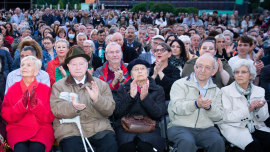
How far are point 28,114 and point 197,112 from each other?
2.24m

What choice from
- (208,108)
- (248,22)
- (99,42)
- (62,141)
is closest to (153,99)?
(208,108)

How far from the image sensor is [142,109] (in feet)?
11.6

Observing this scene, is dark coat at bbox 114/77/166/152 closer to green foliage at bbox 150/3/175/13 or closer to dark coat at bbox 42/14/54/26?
dark coat at bbox 42/14/54/26

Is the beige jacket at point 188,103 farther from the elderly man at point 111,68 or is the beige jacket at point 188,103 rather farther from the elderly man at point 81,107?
the elderly man at point 111,68

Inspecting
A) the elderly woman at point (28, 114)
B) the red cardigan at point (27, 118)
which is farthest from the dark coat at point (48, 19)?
the red cardigan at point (27, 118)

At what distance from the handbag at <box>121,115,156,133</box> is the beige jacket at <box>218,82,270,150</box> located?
3.46 ft

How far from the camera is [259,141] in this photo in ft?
A: 11.8

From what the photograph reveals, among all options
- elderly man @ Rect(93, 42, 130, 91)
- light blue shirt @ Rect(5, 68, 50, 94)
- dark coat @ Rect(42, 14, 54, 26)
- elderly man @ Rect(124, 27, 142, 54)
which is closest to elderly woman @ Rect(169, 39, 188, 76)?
elderly man @ Rect(93, 42, 130, 91)

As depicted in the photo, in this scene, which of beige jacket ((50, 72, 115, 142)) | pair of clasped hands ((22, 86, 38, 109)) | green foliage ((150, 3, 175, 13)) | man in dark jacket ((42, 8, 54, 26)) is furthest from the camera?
green foliage ((150, 3, 175, 13))

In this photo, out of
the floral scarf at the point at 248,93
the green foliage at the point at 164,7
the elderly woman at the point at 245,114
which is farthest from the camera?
the green foliage at the point at 164,7

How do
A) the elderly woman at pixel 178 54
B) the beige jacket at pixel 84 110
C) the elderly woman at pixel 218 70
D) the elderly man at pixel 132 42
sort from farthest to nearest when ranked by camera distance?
the elderly man at pixel 132 42 < the elderly woman at pixel 178 54 < the elderly woman at pixel 218 70 < the beige jacket at pixel 84 110

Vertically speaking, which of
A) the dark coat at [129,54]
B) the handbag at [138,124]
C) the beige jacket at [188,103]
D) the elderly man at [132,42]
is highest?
the elderly man at [132,42]

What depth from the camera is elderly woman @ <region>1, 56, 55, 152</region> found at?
3.06 metres

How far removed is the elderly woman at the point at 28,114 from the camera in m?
3.06
